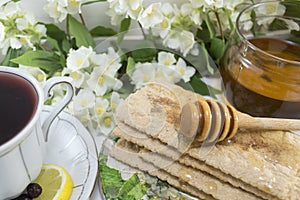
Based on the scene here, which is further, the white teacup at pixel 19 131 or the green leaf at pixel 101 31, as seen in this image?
the green leaf at pixel 101 31

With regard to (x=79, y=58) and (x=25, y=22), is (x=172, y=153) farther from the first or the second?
(x=25, y=22)

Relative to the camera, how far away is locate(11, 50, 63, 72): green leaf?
2.40ft

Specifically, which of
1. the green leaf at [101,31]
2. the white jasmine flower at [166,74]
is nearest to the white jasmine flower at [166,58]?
the white jasmine flower at [166,74]

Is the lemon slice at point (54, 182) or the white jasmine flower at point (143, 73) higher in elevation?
the white jasmine flower at point (143, 73)

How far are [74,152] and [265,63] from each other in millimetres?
324

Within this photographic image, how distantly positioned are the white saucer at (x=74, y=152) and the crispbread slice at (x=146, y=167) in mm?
36

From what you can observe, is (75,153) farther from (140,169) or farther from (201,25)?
(201,25)

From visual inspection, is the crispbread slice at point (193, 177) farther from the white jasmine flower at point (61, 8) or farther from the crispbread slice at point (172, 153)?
the white jasmine flower at point (61, 8)

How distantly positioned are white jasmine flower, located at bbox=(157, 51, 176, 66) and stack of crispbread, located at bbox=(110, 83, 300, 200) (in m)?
0.09

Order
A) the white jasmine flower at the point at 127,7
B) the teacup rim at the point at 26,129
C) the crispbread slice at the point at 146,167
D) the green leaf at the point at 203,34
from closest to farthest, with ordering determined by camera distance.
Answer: the teacup rim at the point at 26,129 < the crispbread slice at the point at 146,167 < the white jasmine flower at the point at 127,7 < the green leaf at the point at 203,34

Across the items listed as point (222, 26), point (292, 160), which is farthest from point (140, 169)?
point (222, 26)

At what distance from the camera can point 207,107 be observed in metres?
0.65

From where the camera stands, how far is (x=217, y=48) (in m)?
0.80

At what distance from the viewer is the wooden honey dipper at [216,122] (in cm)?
63
